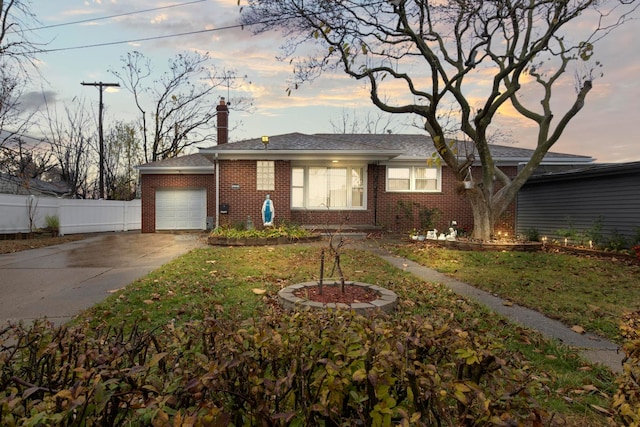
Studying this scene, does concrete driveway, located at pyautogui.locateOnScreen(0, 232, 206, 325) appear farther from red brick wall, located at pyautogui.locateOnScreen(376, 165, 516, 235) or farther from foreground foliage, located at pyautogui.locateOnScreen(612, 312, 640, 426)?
red brick wall, located at pyautogui.locateOnScreen(376, 165, 516, 235)

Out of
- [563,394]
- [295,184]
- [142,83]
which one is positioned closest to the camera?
[563,394]

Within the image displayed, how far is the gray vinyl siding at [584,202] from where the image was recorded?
10578 mm

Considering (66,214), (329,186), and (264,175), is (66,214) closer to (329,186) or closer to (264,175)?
(264,175)

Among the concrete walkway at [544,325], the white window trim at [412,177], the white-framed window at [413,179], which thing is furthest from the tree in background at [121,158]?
the concrete walkway at [544,325]

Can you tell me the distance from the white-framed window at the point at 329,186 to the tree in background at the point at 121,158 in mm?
19126

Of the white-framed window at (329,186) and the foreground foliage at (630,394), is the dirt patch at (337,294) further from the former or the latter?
the white-framed window at (329,186)

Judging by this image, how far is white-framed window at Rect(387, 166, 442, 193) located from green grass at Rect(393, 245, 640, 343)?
17.9ft

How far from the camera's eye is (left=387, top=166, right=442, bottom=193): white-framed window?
16375 mm

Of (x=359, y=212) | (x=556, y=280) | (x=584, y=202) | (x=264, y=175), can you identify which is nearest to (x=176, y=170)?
(x=264, y=175)

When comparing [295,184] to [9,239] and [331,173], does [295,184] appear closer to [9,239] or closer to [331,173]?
[331,173]

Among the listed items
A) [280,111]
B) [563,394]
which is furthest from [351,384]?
[280,111]

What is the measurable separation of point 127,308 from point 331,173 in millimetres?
12060

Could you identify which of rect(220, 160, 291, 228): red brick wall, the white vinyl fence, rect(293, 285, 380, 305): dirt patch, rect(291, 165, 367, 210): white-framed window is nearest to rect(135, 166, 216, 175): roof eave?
the white vinyl fence

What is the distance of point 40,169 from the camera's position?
25328 mm
